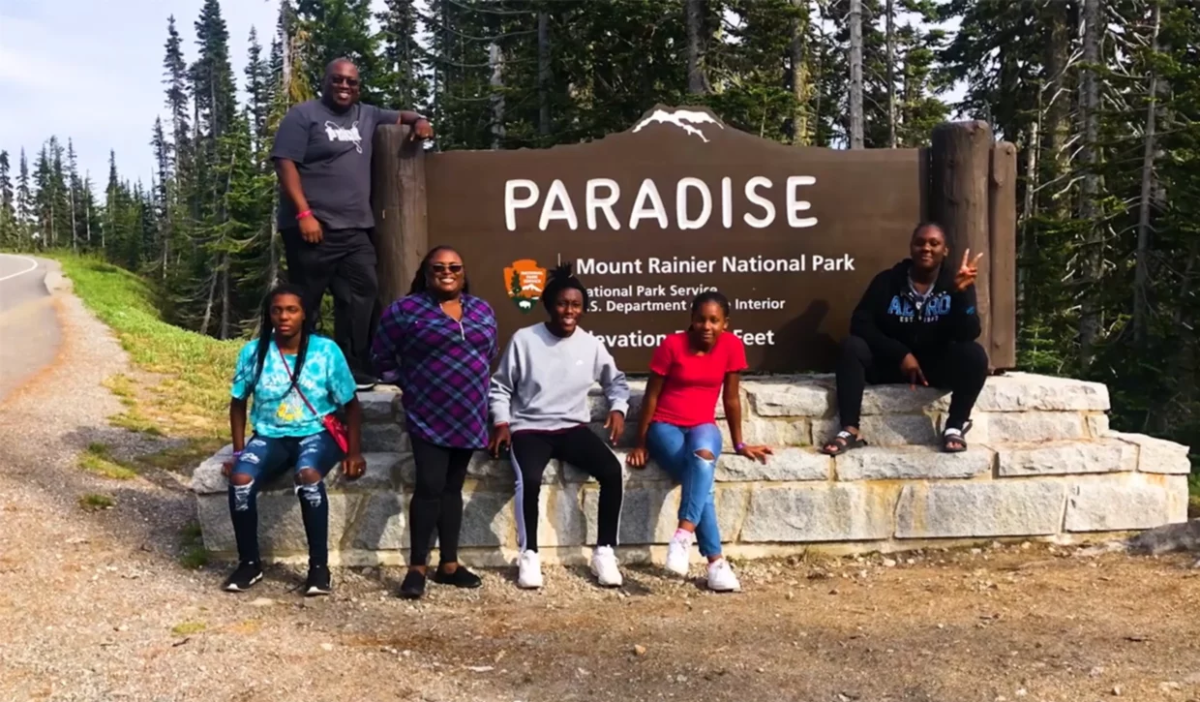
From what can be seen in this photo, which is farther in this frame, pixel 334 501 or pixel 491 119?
pixel 491 119

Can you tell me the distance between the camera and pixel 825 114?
77.9 ft

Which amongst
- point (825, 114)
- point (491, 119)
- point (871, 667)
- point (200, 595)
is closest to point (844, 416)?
point (871, 667)

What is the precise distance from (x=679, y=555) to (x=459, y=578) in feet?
3.17

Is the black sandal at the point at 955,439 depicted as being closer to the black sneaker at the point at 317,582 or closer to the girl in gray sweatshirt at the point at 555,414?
the girl in gray sweatshirt at the point at 555,414

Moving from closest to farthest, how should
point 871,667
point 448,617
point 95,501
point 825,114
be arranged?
1. point 871,667
2. point 448,617
3. point 95,501
4. point 825,114

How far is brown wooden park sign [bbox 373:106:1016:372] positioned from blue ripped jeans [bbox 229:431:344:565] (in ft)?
3.96

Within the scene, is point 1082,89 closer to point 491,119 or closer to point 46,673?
point 491,119

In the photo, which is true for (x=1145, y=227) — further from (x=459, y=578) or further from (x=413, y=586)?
(x=413, y=586)

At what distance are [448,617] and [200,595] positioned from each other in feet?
3.56

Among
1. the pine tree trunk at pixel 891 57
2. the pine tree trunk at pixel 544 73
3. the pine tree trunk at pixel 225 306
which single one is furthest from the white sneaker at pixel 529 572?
the pine tree trunk at pixel 225 306

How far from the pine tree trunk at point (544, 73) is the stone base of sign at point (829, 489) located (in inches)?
493

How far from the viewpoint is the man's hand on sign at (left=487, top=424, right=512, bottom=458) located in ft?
14.2

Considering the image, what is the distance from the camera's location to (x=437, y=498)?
4238 mm

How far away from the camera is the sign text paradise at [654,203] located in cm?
504
